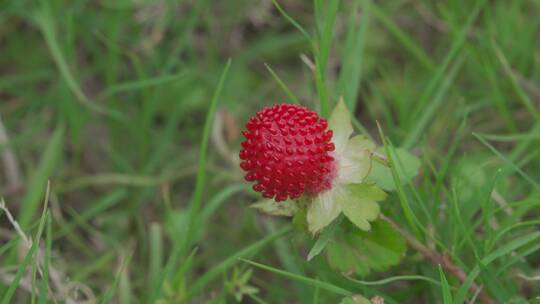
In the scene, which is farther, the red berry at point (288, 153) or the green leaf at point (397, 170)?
the green leaf at point (397, 170)

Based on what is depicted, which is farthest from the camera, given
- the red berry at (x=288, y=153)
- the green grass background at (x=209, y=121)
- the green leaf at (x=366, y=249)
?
the green grass background at (x=209, y=121)

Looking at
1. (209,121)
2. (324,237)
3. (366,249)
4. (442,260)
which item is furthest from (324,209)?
(209,121)

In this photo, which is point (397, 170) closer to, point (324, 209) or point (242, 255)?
point (324, 209)

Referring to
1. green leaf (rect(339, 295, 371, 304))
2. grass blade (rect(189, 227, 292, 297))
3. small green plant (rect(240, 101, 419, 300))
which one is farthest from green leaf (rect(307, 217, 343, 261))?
grass blade (rect(189, 227, 292, 297))

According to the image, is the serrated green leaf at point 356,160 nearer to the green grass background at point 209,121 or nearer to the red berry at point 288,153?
the red berry at point 288,153

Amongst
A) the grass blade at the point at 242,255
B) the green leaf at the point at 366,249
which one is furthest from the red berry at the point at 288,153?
the grass blade at the point at 242,255

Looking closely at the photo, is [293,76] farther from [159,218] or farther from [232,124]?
[159,218]

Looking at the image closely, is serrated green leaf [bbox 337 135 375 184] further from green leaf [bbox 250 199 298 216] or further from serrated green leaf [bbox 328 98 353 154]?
green leaf [bbox 250 199 298 216]
